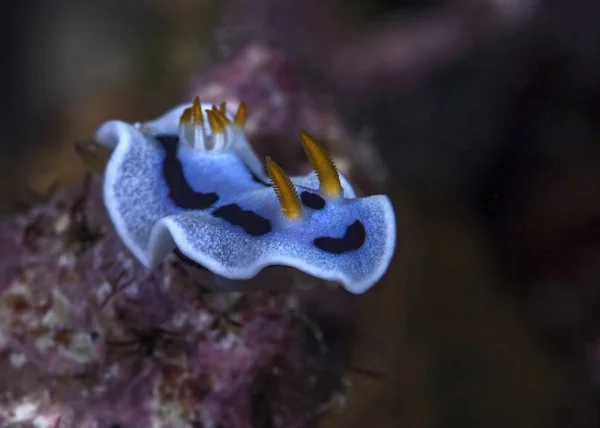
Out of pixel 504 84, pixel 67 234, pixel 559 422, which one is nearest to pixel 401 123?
pixel 504 84

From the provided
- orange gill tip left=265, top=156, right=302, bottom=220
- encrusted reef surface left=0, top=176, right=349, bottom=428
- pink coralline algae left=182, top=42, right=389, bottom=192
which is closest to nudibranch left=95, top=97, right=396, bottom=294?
orange gill tip left=265, top=156, right=302, bottom=220

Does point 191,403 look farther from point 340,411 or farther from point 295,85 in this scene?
point 295,85

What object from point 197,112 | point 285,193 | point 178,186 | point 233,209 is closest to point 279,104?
point 197,112

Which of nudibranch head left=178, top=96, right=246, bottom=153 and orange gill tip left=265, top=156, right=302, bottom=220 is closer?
orange gill tip left=265, top=156, right=302, bottom=220

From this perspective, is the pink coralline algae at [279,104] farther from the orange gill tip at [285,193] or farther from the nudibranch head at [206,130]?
the orange gill tip at [285,193]

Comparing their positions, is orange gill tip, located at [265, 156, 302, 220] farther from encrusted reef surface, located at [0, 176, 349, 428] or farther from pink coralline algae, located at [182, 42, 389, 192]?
pink coralline algae, located at [182, 42, 389, 192]

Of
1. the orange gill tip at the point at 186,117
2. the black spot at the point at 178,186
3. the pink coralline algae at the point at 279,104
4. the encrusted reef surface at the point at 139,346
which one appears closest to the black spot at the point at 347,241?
the black spot at the point at 178,186

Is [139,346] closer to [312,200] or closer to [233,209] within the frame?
[233,209]
